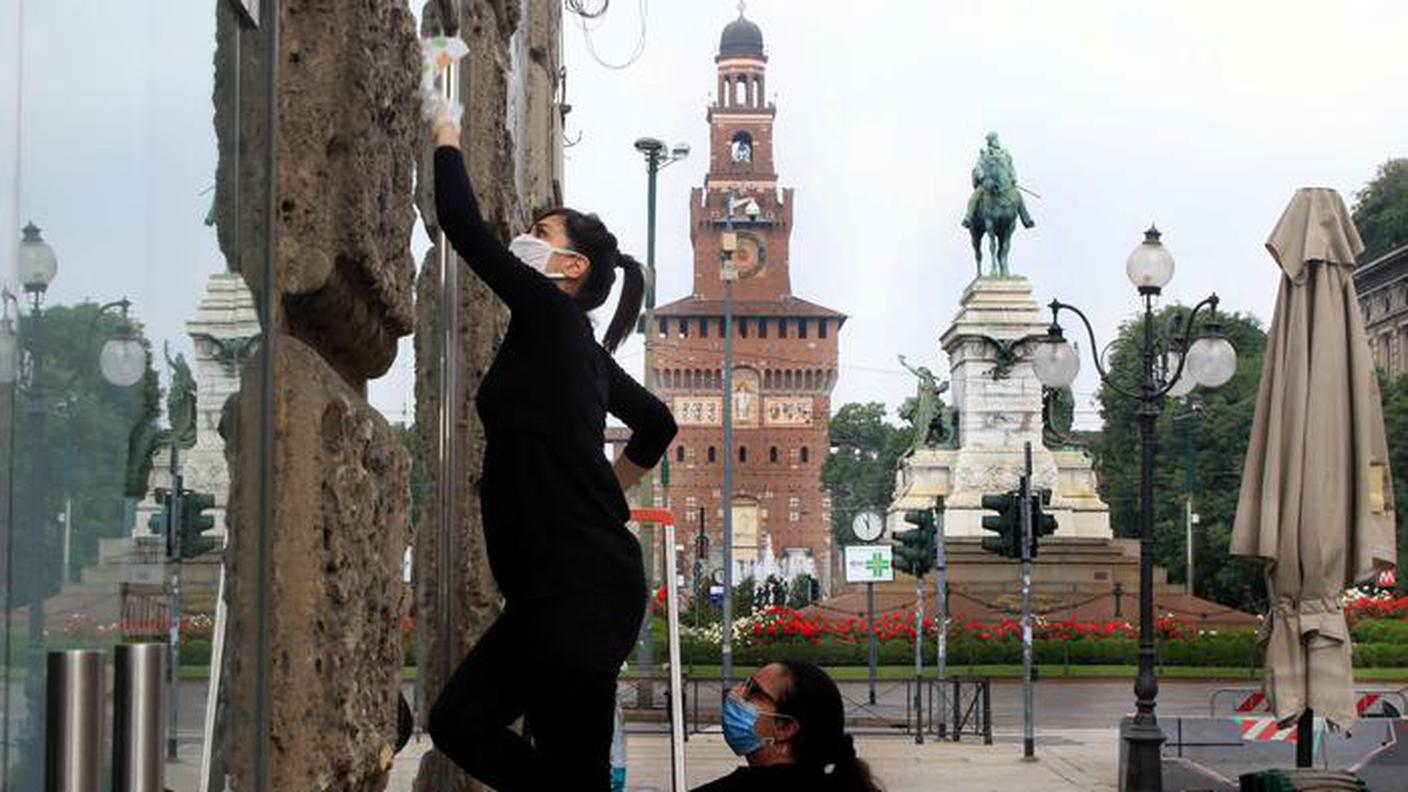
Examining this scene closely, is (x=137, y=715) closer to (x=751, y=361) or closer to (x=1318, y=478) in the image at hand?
(x=1318, y=478)

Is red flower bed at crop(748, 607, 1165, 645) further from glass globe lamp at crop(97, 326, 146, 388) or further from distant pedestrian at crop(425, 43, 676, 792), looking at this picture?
glass globe lamp at crop(97, 326, 146, 388)

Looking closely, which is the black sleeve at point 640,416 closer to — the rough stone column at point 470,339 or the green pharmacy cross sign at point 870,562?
the rough stone column at point 470,339

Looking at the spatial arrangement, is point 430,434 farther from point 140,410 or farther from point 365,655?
point 140,410

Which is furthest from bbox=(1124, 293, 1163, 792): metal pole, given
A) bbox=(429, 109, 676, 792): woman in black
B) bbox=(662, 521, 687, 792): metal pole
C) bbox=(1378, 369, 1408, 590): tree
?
bbox=(1378, 369, 1408, 590): tree

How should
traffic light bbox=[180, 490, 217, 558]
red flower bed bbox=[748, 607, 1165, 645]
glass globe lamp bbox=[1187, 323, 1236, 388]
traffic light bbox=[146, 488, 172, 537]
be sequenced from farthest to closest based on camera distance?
1. red flower bed bbox=[748, 607, 1165, 645]
2. glass globe lamp bbox=[1187, 323, 1236, 388]
3. traffic light bbox=[180, 490, 217, 558]
4. traffic light bbox=[146, 488, 172, 537]

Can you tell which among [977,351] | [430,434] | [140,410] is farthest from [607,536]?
[977,351]

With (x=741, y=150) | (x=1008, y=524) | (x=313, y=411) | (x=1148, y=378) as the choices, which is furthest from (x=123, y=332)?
(x=741, y=150)

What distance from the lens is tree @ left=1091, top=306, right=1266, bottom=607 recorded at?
258ft

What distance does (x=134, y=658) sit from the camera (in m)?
1.66

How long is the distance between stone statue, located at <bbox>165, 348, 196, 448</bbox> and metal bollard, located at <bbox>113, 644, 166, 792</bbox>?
0.33 metres

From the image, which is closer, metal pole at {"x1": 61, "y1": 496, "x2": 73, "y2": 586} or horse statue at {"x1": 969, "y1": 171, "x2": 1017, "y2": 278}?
metal pole at {"x1": 61, "y1": 496, "x2": 73, "y2": 586}

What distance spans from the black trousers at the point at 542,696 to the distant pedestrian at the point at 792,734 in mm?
861

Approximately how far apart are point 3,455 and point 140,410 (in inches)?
12.6

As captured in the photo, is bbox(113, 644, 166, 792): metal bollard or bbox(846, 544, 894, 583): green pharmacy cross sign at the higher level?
bbox(113, 644, 166, 792): metal bollard
